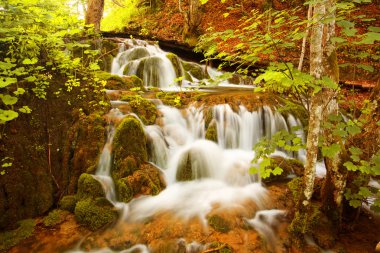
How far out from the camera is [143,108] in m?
6.13

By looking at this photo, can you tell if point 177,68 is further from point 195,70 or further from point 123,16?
point 123,16

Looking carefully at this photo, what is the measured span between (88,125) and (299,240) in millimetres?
4156

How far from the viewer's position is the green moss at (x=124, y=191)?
4613mm

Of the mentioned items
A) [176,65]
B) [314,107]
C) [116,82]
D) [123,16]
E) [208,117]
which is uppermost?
[123,16]

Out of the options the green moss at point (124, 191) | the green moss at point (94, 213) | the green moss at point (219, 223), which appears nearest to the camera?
the green moss at point (219, 223)

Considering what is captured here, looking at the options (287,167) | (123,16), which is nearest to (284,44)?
(287,167)

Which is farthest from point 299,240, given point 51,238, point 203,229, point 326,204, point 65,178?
point 65,178

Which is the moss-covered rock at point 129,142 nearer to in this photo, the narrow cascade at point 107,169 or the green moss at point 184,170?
the narrow cascade at point 107,169

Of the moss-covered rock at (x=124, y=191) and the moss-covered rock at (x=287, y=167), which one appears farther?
the moss-covered rock at (x=287, y=167)

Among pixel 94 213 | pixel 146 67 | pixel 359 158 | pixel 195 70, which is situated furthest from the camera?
pixel 195 70

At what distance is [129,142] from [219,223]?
2.32 metres

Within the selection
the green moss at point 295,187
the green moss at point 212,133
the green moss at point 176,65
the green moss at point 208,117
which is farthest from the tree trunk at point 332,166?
the green moss at point 176,65

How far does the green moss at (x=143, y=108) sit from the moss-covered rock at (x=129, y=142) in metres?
0.65

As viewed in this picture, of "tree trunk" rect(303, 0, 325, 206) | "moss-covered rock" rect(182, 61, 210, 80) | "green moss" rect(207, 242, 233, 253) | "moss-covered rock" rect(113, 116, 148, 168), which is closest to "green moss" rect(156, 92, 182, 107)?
"moss-covered rock" rect(113, 116, 148, 168)
